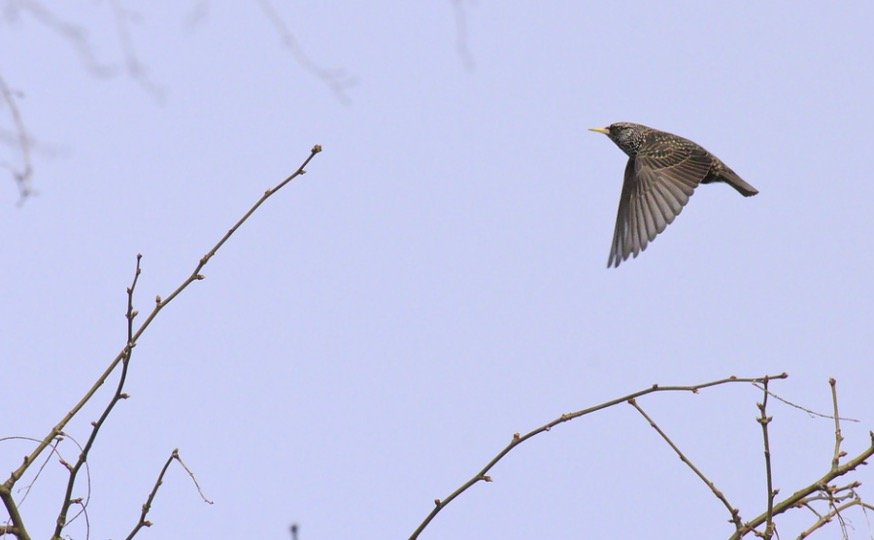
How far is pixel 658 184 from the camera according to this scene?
27.4 feet

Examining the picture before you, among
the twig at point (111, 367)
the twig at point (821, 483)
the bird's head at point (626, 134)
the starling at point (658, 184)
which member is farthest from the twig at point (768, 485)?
the bird's head at point (626, 134)

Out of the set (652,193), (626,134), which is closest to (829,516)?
(652,193)

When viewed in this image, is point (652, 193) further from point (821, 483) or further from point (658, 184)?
point (821, 483)

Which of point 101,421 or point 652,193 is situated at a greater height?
point 652,193

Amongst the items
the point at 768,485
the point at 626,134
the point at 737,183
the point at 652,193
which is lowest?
the point at 768,485

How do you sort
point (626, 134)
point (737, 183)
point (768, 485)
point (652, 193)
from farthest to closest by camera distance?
point (626, 134) → point (737, 183) → point (652, 193) → point (768, 485)

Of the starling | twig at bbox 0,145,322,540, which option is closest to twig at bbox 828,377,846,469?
twig at bbox 0,145,322,540

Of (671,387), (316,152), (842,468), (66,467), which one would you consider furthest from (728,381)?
(66,467)

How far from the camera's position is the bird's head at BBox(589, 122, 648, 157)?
9594mm

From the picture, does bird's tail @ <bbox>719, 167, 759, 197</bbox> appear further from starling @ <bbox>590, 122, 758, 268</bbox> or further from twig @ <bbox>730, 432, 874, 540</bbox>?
twig @ <bbox>730, 432, 874, 540</bbox>

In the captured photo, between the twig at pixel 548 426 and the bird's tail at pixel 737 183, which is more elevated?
the bird's tail at pixel 737 183

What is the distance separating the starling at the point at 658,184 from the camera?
810 centimetres

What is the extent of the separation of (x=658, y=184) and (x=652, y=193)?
0.09 metres

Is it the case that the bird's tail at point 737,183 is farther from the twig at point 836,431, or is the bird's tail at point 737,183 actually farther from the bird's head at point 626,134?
the twig at point 836,431
